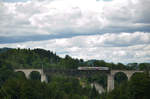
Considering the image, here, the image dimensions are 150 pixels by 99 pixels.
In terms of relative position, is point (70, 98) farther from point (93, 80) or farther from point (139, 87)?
point (93, 80)

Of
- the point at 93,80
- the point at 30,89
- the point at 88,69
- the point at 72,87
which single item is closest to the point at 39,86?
the point at 30,89

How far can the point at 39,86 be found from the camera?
12419 centimetres

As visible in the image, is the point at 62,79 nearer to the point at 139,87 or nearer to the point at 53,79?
the point at 53,79

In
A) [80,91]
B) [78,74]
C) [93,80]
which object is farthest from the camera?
[93,80]

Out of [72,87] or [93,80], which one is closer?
[72,87]

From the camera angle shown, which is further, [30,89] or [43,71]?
[43,71]

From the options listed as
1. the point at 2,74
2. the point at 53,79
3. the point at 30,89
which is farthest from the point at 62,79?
the point at 30,89

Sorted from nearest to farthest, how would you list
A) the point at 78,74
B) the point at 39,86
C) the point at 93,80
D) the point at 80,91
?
the point at 39,86 < the point at 80,91 < the point at 78,74 < the point at 93,80

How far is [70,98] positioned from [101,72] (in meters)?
35.0

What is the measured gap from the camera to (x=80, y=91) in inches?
6014

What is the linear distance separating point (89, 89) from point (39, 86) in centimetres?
3949

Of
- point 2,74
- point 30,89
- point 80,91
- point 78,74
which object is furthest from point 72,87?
point 30,89

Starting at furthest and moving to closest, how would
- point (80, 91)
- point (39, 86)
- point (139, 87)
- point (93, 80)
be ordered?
point (93, 80) < point (80, 91) < point (39, 86) < point (139, 87)

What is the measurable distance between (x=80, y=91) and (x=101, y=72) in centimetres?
1405
